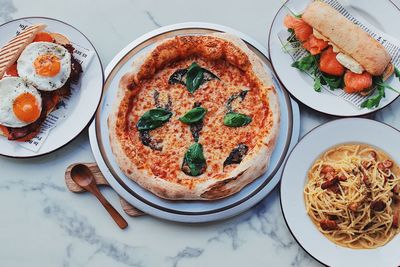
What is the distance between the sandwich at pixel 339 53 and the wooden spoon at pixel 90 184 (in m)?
1.48

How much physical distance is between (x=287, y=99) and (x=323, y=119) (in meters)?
0.28

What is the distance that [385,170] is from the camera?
4008 mm

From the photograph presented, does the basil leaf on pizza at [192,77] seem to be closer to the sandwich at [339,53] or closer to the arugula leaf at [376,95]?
the sandwich at [339,53]

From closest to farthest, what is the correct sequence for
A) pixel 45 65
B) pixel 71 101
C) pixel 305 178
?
pixel 305 178, pixel 45 65, pixel 71 101

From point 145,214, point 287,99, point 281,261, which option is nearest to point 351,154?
point 287,99

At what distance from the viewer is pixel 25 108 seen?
161 inches

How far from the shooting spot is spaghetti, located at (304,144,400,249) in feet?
12.9

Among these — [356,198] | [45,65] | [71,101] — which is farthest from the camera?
[71,101]

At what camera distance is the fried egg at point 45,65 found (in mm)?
4156

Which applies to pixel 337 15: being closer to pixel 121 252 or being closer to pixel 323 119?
pixel 323 119

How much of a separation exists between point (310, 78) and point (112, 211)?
5.00 ft

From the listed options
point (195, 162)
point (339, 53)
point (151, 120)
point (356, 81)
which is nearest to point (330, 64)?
point (339, 53)

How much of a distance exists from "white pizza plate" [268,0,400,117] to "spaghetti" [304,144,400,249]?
0.30m

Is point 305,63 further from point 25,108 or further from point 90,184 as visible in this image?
point 25,108
